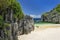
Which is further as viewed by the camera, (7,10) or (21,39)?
(21,39)

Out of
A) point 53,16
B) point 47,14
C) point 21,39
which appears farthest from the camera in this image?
point 47,14

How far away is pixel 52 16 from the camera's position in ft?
107

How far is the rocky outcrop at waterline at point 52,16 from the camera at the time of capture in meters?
31.2

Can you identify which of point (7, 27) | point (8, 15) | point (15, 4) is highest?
point (15, 4)

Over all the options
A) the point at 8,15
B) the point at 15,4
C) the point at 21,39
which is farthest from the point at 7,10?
the point at 21,39

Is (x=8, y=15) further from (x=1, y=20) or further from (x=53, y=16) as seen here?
(x=53, y=16)

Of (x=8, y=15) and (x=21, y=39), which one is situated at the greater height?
(x=8, y=15)

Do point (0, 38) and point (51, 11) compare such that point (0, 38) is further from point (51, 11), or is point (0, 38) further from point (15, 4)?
point (51, 11)

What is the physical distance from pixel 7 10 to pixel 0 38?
1.63 m

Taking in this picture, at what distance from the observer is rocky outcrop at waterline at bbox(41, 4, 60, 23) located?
3120 cm

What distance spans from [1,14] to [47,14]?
27396 millimetres

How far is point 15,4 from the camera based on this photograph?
9.84m

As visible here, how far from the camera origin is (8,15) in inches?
333

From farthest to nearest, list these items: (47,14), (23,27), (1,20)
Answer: (47,14) < (23,27) < (1,20)
